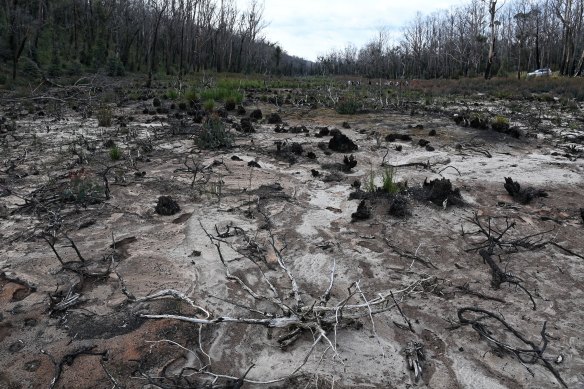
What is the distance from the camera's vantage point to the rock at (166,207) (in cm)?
426

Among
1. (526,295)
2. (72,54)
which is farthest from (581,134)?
(72,54)

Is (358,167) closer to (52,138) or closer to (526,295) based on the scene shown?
(526,295)

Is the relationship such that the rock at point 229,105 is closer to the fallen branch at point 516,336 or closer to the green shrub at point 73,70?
the fallen branch at point 516,336

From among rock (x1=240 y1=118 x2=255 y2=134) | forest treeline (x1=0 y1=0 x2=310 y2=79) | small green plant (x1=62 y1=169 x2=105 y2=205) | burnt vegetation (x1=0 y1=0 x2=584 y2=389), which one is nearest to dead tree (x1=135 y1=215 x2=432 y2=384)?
burnt vegetation (x1=0 y1=0 x2=584 y2=389)

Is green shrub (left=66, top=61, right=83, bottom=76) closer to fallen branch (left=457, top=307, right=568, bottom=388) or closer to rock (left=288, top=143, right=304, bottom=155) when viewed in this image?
rock (left=288, top=143, right=304, bottom=155)

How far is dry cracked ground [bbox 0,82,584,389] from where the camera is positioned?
7.53ft

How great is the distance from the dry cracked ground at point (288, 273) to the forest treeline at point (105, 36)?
1606cm

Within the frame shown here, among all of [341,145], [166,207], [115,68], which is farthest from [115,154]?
[115,68]

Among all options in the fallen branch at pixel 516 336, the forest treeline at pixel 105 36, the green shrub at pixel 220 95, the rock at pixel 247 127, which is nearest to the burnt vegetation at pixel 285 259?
the fallen branch at pixel 516 336

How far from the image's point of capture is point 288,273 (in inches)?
117

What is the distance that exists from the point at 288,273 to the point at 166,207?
1.92 metres

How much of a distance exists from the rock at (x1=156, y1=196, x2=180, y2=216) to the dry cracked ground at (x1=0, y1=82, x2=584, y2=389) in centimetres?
3

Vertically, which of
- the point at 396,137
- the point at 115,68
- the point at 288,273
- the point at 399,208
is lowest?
the point at 288,273

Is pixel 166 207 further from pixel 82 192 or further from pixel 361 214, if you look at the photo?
pixel 361 214
